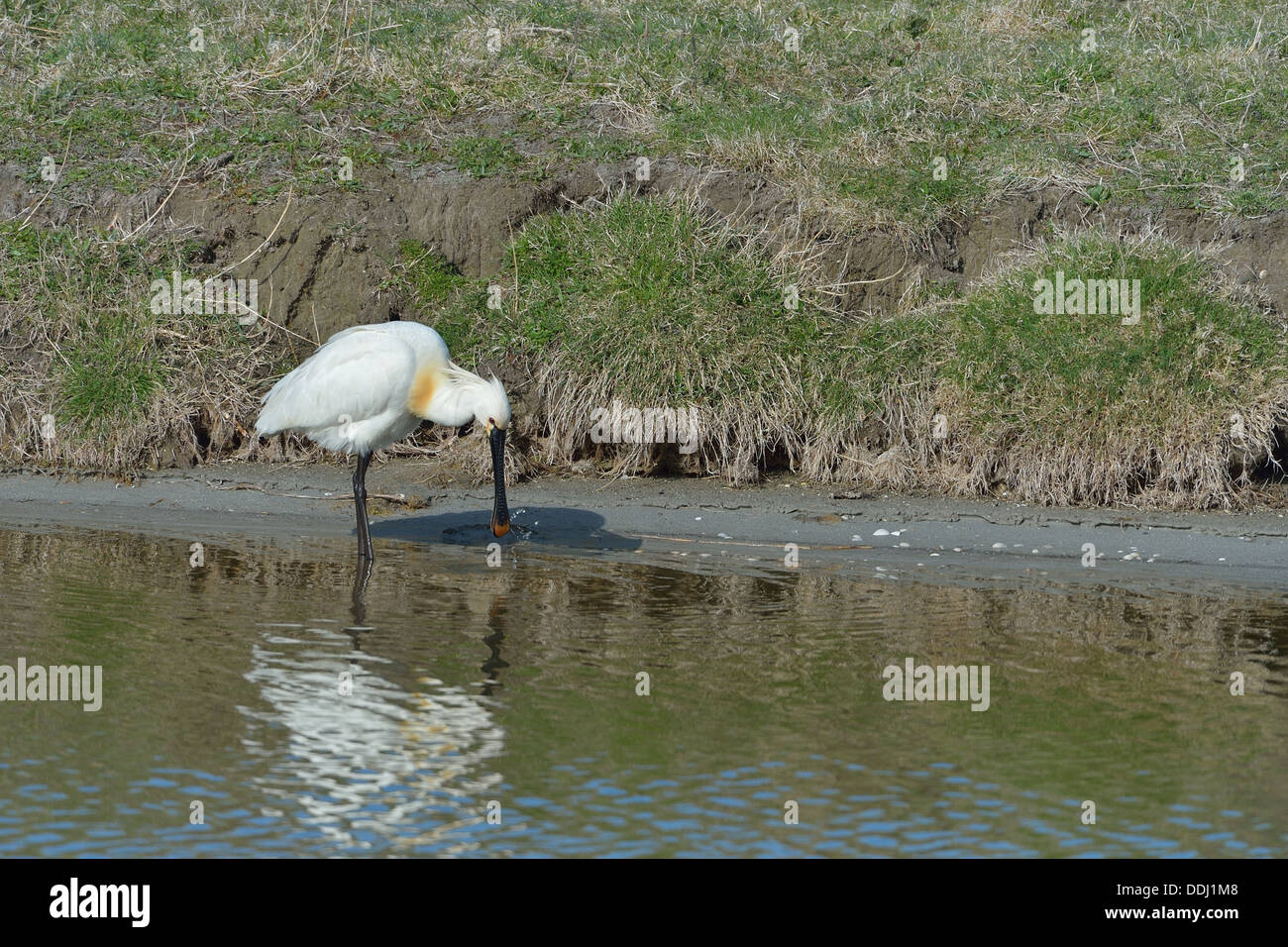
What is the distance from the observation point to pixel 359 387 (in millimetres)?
8844

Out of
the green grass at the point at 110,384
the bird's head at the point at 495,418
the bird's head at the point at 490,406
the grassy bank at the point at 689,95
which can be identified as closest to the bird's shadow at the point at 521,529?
the bird's head at the point at 495,418

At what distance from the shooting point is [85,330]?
1112 centimetres

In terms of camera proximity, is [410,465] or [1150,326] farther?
[410,465]

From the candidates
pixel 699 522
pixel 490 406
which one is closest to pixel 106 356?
pixel 490 406

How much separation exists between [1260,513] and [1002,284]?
2134 millimetres

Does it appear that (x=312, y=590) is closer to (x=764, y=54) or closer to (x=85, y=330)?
(x=85, y=330)

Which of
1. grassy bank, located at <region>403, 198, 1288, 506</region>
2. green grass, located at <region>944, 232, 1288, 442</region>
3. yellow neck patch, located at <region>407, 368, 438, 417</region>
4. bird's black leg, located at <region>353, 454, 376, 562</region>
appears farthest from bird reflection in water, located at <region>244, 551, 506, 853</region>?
green grass, located at <region>944, 232, 1288, 442</region>

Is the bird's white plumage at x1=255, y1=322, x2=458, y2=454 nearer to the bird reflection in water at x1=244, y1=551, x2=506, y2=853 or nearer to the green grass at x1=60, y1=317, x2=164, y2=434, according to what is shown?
the bird reflection in water at x1=244, y1=551, x2=506, y2=853

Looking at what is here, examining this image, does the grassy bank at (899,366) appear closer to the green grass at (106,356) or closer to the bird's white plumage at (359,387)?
the green grass at (106,356)

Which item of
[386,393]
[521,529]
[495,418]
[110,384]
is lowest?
[521,529]

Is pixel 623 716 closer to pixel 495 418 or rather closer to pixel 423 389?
pixel 495 418

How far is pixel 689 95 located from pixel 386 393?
4968mm

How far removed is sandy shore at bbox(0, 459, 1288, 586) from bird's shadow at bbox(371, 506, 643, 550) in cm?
1

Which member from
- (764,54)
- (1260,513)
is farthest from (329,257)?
(1260,513)
